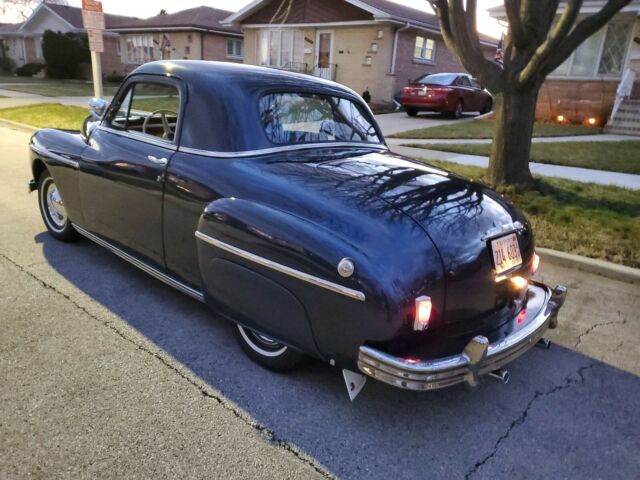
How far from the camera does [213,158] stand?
3004 mm

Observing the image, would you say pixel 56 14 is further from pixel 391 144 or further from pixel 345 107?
pixel 345 107

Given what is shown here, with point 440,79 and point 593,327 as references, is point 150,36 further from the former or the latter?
point 593,327

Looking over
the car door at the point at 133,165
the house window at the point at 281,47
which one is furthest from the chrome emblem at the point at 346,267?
the house window at the point at 281,47

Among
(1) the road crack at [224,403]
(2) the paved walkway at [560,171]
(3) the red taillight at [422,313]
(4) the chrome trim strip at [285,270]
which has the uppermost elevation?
(4) the chrome trim strip at [285,270]

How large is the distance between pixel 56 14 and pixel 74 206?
39398mm

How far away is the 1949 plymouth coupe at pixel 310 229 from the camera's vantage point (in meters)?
2.31

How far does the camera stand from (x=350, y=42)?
21016 mm

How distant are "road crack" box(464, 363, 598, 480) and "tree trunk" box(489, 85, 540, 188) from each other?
3.83 metres

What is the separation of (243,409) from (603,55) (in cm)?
1737

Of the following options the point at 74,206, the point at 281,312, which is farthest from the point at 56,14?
the point at 281,312

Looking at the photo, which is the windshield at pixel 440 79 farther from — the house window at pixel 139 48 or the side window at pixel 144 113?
the house window at pixel 139 48

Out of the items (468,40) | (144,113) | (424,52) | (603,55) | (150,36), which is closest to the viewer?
(144,113)

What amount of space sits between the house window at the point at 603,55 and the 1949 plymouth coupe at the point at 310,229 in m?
15.1

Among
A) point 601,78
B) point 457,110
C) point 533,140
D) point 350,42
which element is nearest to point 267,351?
point 533,140
